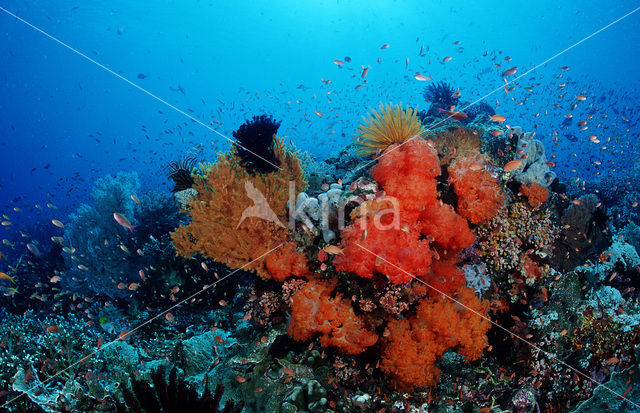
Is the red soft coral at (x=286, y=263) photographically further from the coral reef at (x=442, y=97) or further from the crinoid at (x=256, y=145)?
the coral reef at (x=442, y=97)

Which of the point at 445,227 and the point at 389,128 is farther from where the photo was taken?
the point at 389,128

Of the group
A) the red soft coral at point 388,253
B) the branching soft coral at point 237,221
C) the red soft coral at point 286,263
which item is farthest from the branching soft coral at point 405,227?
the branching soft coral at point 237,221

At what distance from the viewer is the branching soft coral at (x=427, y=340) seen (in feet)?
12.6

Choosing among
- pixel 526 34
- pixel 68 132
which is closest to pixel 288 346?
pixel 526 34

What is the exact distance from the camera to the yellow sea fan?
512cm

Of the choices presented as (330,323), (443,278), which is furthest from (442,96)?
(330,323)

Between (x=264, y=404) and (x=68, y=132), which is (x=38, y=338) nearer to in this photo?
(x=264, y=404)

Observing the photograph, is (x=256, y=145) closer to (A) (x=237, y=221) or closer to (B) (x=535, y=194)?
(A) (x=237, y=221)

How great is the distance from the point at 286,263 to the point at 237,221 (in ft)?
3.55

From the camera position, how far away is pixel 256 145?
19.3ft

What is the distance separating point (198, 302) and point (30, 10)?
63487 mm

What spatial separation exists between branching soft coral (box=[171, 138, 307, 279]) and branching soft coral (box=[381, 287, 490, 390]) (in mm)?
1941

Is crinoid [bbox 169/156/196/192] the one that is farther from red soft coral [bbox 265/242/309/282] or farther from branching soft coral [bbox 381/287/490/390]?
branching soft coral [bbox 381/287/490/390]

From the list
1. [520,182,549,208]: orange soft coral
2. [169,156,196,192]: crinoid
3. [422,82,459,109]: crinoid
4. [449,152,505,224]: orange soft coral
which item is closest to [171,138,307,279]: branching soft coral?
[169,156,196,192]: crinoid
